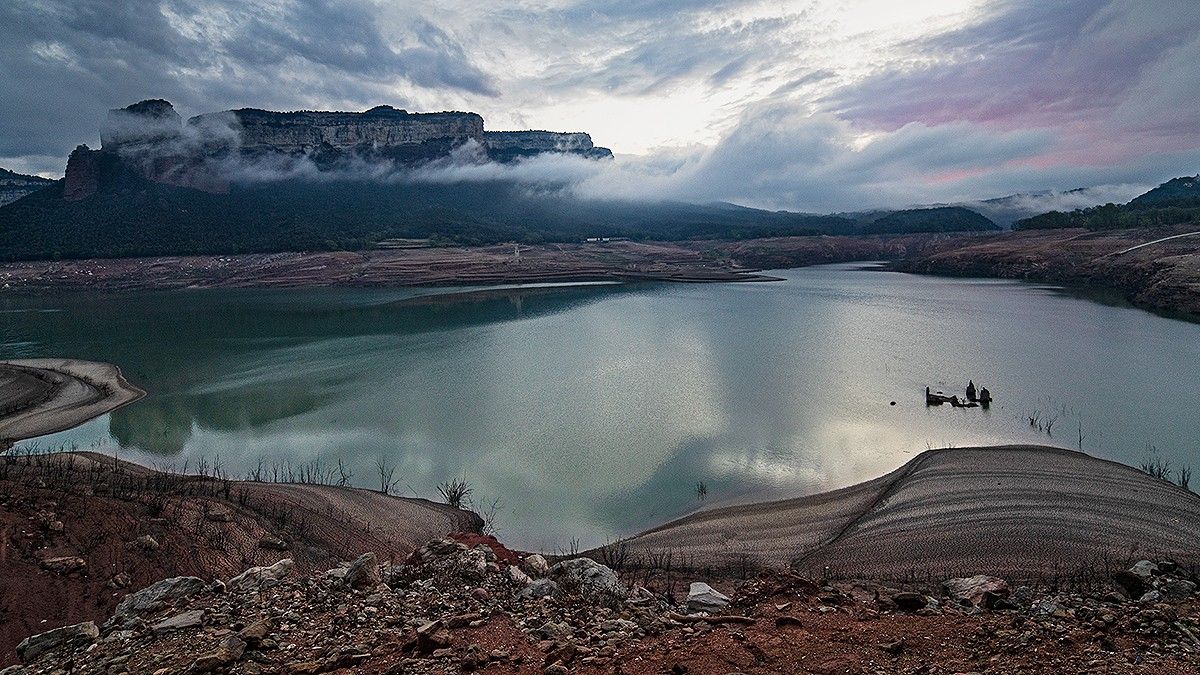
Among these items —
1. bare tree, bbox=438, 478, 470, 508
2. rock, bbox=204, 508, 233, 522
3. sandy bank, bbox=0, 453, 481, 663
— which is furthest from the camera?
bare tree, bbox=438, 478, 470, 508

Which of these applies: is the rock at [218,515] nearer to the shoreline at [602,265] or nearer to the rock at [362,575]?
the rock at [362,575]

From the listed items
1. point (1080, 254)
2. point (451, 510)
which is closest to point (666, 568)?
point (451, 510)

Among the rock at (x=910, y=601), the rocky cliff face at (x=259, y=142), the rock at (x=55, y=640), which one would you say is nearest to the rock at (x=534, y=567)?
the rock at (x=910, y=601)

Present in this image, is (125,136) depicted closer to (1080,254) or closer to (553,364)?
(553,364)

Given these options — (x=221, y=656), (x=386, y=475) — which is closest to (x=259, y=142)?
(x=386, y=475)

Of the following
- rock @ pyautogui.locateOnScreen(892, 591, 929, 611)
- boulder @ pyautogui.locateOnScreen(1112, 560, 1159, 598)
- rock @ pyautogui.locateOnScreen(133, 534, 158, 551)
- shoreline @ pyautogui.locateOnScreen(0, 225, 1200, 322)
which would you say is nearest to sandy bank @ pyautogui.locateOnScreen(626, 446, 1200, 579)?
boulder @ pyautogui.locateOnScreen(1112, 560, 1159, 598)

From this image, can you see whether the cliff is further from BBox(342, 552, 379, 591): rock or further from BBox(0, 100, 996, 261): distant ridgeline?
BBox(342, 552, 379, 591): rock

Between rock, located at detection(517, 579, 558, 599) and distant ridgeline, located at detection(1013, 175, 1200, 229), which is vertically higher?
distant ridgeline, located at detection(1013, 175, 1200, 229)

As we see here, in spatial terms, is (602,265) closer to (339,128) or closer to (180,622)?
(180,622)
